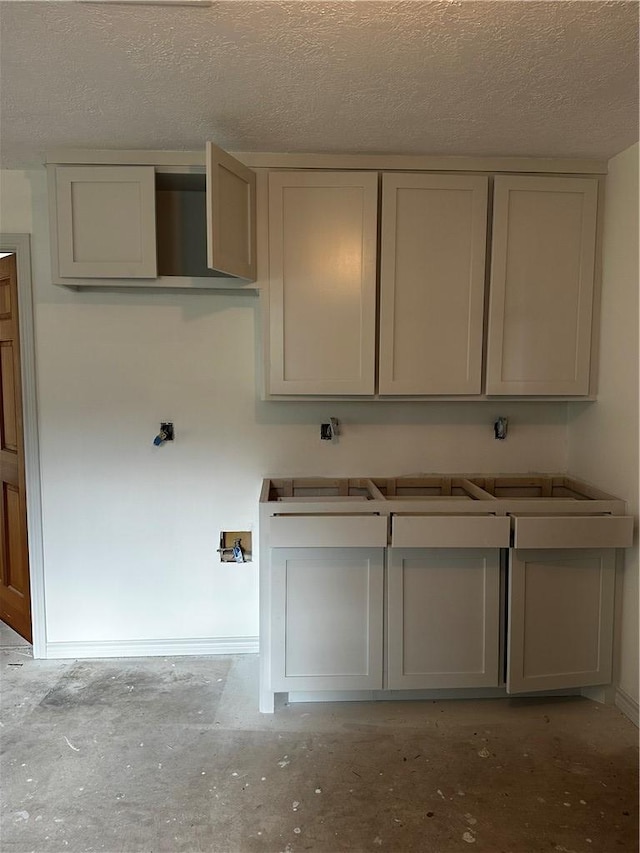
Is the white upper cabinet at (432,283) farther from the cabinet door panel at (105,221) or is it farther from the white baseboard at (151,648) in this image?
the white baseboard at (151,648)

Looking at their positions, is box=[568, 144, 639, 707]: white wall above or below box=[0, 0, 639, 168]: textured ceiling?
below

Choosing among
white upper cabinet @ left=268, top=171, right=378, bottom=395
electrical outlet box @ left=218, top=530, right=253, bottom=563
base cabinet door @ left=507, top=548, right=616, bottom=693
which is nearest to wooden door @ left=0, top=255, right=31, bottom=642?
electrical outlet box @ left=218, top=530, right=253, bottom=563

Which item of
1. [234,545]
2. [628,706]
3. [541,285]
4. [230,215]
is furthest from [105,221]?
[628,706]

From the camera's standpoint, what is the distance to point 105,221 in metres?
2.19

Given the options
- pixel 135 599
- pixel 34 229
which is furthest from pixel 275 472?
pixel 34 229

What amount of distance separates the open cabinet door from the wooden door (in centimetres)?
117

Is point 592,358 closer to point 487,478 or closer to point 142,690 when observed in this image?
point 487,478

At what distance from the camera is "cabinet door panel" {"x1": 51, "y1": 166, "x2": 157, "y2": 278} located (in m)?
2.17

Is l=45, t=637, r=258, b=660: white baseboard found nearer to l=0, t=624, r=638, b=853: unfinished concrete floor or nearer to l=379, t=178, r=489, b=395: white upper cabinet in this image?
l=0, t=624, r=638, b=853: unfinished concrete floor

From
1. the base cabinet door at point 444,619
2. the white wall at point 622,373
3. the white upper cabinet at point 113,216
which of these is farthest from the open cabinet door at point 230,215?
the white wall at point 622,373

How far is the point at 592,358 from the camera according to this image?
233 cm

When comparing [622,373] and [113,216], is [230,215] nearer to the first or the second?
[113,216]

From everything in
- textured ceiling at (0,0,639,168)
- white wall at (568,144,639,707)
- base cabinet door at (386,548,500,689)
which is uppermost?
textured ceiling at (0,0,639,168)

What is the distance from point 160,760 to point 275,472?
4.07 feet
